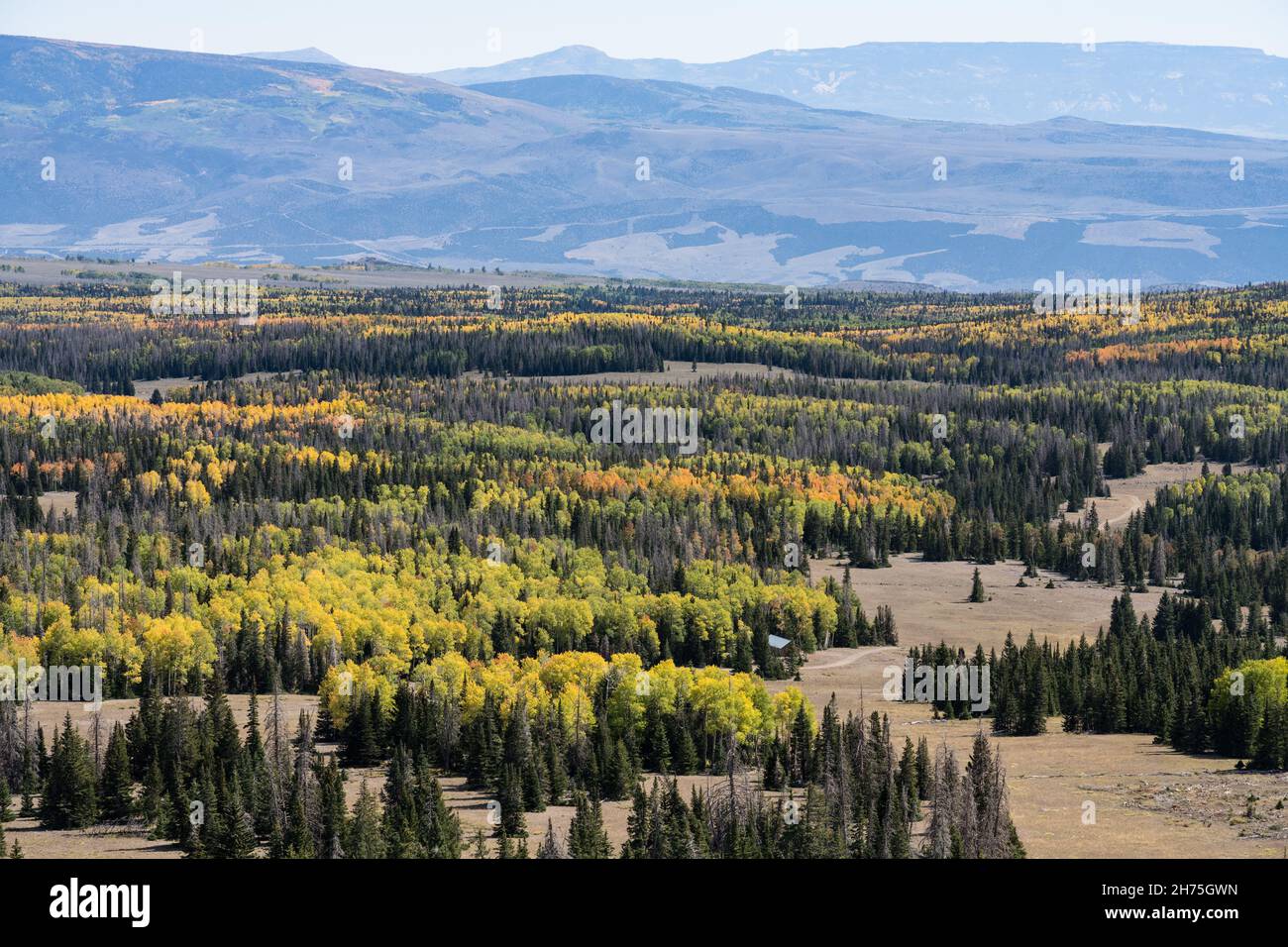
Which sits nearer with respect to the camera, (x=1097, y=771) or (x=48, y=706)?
(x=1097, y=771)

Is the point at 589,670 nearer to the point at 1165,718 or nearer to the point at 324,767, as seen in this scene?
the point at 324,767

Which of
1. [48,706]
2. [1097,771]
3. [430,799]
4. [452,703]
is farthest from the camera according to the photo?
[48,706]

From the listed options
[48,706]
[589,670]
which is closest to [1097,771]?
[589,670]
